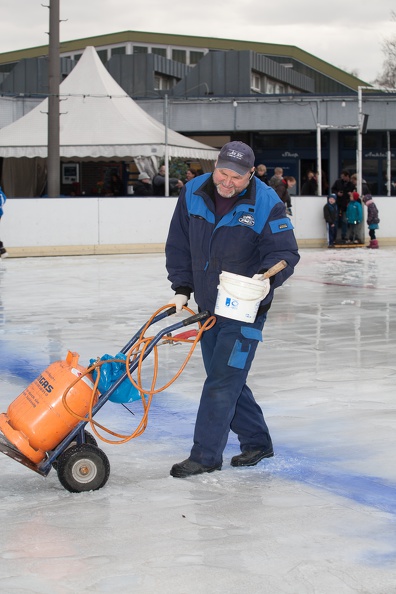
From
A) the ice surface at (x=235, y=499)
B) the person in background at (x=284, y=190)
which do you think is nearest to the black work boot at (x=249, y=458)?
the ice surface at (x=235, y=499)

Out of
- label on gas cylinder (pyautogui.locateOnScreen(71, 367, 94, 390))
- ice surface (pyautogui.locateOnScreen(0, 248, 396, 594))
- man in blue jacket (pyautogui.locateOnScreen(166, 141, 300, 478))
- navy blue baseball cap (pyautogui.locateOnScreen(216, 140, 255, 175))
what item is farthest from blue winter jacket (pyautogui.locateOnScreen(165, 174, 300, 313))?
ice surface (pyautogui.locateOnScreen(0, 248, 396, 594))

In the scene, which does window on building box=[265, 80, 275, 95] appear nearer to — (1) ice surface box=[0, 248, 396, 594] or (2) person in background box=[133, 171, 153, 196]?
(2) person in background box=[133, 171, 153, 196]

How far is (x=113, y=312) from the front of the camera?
11.1 meters

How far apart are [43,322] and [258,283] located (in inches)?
243

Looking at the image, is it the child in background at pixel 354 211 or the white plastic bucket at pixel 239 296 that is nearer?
the white plastic bucket at pixel 239 296

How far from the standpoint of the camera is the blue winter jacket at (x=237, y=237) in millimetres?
4625

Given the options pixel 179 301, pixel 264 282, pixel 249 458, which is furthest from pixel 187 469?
pixel 264 282

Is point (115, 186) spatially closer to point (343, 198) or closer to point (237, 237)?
point (343, 198)

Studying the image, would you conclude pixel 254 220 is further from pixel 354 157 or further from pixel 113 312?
pixel 354 157

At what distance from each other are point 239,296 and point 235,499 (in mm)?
846

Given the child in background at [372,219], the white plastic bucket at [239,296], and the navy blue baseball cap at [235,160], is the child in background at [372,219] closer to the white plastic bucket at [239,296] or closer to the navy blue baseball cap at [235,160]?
the navy blue baseball cap at [235,160]

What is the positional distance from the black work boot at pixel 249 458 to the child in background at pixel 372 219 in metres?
17.9

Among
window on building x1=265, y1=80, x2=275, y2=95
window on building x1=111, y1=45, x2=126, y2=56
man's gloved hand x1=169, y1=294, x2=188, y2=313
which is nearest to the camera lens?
man's gloved hand x1=169, y1=294, x2=188, y2=313

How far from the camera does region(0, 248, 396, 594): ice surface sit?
3463mm
